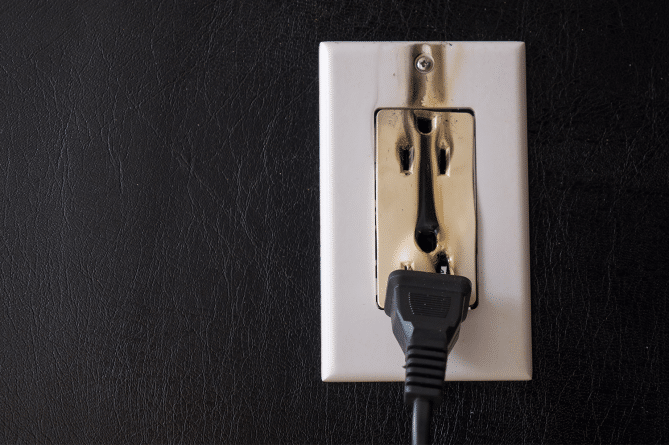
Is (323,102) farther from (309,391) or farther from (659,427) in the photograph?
(659,427)

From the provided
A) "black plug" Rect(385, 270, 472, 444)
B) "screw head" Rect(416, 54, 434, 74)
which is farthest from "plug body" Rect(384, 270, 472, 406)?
"screw head" Rect(416, 54, 434, 74)

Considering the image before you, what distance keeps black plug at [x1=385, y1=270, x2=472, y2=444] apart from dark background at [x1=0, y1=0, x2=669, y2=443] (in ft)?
0.23

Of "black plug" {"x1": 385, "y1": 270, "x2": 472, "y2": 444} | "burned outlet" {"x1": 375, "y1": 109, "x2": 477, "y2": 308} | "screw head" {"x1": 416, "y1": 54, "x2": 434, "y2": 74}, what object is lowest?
"black plug" {"x1": 385, "y1": 270, "x2": 472, "y2": 444}

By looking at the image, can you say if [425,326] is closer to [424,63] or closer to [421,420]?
[421,420]

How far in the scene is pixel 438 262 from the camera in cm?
35

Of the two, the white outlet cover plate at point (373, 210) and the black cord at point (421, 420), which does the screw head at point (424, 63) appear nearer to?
the white outlet cover plate at point (373, 210)

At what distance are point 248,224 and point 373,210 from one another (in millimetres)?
91

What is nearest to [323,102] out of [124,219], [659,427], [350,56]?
[350,56]

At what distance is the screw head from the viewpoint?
0.36m

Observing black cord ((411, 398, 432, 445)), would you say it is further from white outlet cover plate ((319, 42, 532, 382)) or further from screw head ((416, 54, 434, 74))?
screw head ((416, 54, 434, 74))

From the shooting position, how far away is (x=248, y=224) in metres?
0.39

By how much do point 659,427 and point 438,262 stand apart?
7.5 inches

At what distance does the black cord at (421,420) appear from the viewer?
1.01ft

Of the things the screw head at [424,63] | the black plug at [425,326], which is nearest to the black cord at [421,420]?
the black plug at [425,326]
